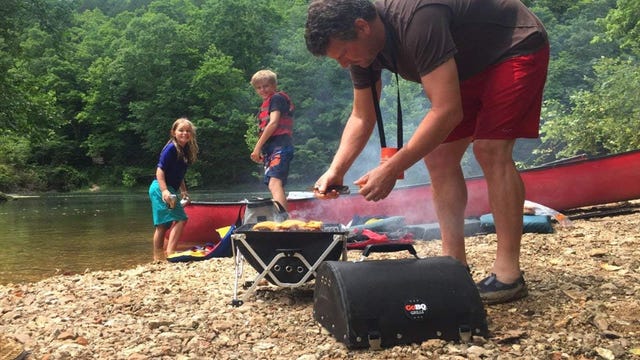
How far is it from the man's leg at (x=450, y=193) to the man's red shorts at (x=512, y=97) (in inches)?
13.0

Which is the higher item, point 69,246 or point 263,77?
point 263,77

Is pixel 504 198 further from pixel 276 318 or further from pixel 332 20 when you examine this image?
pixel 276 318

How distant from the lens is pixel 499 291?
3.11 metres

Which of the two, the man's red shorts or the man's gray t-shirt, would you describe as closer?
the man's gray t-shirt

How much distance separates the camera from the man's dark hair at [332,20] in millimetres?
2719

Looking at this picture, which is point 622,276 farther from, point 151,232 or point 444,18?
point 151,232

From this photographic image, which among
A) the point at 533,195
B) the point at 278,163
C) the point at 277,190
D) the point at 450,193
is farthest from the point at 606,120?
the point at 450,193

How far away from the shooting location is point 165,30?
52.4 meters

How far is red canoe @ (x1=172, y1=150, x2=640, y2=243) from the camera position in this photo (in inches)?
303

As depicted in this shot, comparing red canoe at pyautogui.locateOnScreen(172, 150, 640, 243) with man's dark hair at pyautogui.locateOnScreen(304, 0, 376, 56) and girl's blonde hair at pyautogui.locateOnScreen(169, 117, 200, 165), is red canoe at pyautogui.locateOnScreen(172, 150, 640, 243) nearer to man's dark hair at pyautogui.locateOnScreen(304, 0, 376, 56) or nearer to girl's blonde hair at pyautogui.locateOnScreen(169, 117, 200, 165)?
girl's blonde hair at pyautogui.locateOnScreen(169, 117, 200, 165)

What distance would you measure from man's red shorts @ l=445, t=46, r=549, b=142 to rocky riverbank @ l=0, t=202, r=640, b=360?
901 mm

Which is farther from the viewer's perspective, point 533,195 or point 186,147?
point 533,195

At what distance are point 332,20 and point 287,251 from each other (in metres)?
1.48

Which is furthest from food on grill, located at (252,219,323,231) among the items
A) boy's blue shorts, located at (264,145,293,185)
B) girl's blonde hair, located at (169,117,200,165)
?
girl's blonde hair, located at (169,117,200,165)
